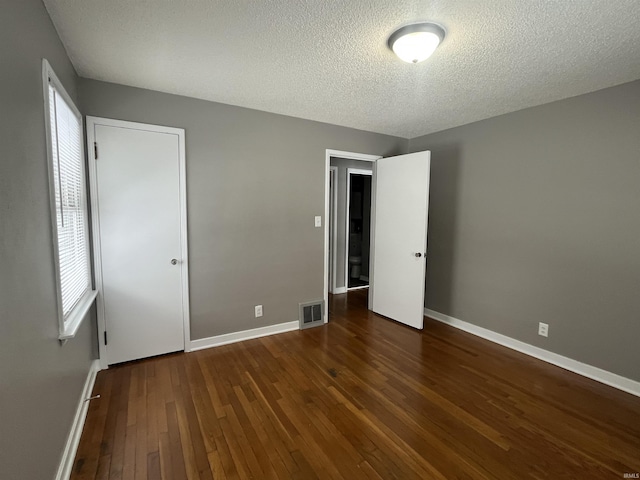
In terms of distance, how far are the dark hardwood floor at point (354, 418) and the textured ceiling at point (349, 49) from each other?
2431mm

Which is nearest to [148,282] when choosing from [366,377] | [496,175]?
[366,377]

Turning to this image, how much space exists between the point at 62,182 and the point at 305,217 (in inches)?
85.0

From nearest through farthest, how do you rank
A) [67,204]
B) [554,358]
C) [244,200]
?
[67,204] → [554,358] → [244,200]

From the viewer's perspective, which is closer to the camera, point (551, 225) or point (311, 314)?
point (551, 225)

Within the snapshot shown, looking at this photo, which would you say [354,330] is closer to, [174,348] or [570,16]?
[174,348]

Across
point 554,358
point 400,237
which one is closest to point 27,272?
point 400,237

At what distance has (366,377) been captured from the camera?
8.18ft

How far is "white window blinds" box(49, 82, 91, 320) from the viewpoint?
1706 mm

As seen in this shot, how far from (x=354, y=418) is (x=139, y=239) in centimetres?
228

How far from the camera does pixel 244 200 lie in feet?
10.0

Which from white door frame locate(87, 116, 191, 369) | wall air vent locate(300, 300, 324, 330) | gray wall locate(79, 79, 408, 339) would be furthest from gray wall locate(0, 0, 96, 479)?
wall air vent locate(300, 300, 324, 330)

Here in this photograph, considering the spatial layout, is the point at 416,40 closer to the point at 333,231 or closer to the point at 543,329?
the point at 543,329

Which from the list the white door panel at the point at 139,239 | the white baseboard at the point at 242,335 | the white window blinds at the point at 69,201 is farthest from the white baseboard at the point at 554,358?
the white window blinds at the point at 69,201

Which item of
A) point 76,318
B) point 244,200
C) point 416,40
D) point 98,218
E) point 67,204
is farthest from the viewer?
point 244,200
